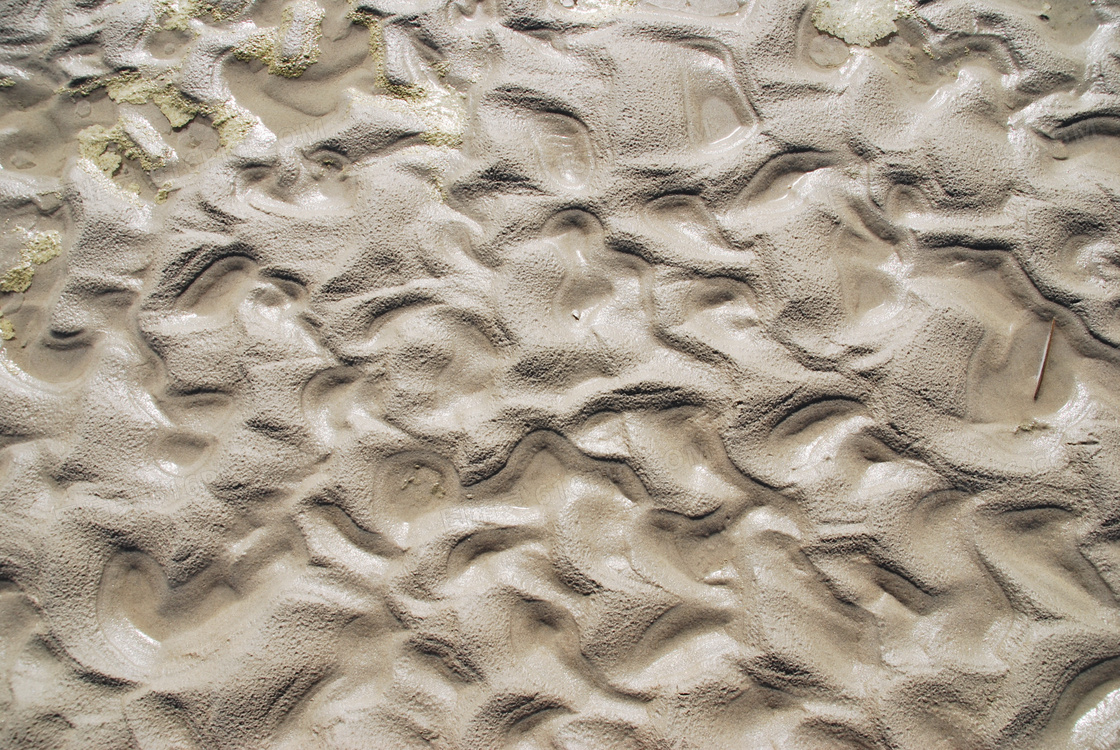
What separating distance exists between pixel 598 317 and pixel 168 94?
1.03 metres

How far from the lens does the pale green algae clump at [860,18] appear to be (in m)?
1.42

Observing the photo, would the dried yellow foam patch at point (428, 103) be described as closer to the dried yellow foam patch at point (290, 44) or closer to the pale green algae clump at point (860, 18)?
the dried yellow foam patch at point (290, 44)

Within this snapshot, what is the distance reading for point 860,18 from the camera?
56.1 inches

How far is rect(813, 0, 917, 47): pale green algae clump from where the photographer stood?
142 centimetres

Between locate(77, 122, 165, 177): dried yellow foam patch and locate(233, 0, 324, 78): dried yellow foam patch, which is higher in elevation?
locate(233, 0, 324, 78): dried yellow foam patch

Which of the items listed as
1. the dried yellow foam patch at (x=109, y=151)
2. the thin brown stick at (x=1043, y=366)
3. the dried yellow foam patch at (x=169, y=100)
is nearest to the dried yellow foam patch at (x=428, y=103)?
the dried yellow foam patch at (x=169, y=100)

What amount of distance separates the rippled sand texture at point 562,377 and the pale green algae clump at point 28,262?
1cm

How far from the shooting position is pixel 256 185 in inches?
54.4

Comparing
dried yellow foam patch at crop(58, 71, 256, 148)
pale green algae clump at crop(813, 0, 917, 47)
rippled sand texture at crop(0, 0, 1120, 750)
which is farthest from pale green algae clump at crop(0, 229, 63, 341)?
pale green algae clump at crop(813, 0, 917, 47)

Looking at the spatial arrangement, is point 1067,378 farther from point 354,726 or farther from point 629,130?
point 354,726

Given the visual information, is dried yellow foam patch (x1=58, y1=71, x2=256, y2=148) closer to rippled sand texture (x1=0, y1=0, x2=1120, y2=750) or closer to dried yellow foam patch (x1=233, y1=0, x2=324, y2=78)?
rippled sand texture (x1=0, y1=0, x2=1120, y2=750)

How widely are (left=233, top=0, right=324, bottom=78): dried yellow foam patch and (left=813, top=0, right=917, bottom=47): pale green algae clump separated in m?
1.07

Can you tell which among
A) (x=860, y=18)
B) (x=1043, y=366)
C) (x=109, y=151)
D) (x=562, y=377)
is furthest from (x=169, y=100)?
(x=1043, y=366)

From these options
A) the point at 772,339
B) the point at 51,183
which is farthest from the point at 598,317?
the point at 51,183
